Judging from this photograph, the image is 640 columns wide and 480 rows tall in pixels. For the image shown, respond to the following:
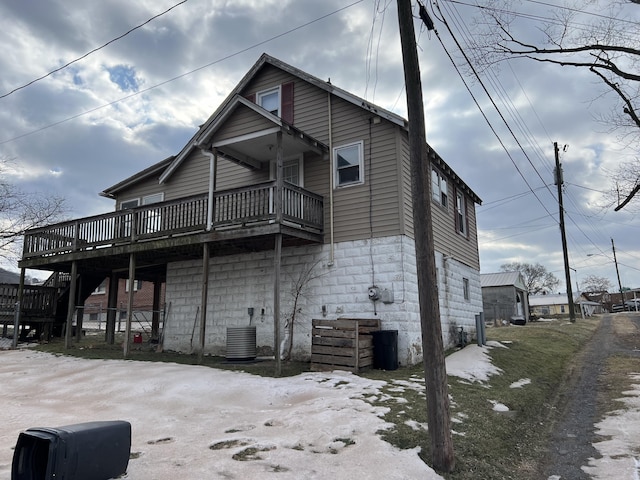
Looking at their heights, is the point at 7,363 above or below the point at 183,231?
below

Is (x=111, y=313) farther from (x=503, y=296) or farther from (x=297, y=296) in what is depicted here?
(x=503, y=296)

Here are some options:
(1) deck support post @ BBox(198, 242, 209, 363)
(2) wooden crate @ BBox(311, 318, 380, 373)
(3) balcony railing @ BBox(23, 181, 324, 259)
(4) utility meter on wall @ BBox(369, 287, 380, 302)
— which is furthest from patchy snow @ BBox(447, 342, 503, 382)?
(1) deck support post @ BBox(198, 242, 209, 363)

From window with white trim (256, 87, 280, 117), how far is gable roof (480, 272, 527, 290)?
30018 millimetres

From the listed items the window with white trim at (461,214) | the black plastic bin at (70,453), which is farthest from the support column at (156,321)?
the black plastic bin at (70,453)

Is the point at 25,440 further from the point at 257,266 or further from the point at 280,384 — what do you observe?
the point at 257,266

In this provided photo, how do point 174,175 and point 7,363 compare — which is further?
point 174,175

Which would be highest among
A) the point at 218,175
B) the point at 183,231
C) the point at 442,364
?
the point at 218,175

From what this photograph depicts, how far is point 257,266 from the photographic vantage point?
14.5 m

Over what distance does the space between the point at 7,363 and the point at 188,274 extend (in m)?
5.74

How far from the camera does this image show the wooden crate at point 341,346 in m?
10.8

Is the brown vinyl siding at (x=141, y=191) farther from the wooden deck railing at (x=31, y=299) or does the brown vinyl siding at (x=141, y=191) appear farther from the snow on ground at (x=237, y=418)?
the snow on ground at (x=237, y=418)

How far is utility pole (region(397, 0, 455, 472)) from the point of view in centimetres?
550

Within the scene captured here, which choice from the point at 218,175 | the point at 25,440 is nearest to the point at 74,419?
the point at 25,440

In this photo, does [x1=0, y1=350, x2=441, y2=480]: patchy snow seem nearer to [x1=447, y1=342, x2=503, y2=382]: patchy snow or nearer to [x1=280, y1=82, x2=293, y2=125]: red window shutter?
[x1=447, y1=342, x2=503, y2=382]: patchy snow
